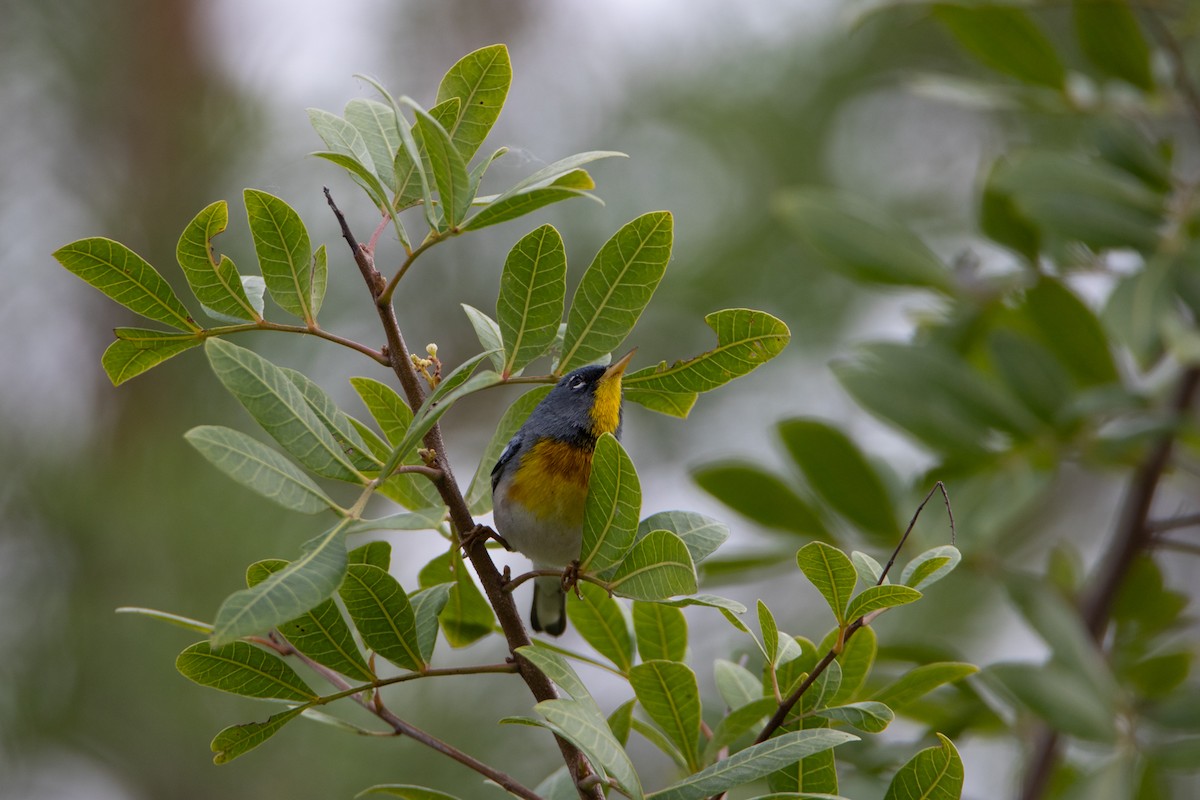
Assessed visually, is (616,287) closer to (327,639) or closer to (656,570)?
(656,570)

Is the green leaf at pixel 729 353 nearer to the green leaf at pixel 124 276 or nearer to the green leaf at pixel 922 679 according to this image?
the green leaf at pixel 922 679

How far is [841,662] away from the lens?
158 centimetres

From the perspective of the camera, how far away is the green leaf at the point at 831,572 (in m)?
1.27

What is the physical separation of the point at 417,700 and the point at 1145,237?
2490 millimetres

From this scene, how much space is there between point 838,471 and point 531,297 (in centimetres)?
136

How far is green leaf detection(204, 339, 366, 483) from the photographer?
4.07ft

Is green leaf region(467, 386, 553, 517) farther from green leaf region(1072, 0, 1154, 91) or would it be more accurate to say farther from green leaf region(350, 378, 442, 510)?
green leaf region(1072, 0, 1154, 91)

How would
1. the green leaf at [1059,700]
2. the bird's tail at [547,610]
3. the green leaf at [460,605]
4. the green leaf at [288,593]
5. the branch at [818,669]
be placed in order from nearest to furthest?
the green leaf at [288,593] < the branch at [818,669] < the green leaf at [460,605] < the green leaf at [1059,700] < the bird's tail at [547,610]

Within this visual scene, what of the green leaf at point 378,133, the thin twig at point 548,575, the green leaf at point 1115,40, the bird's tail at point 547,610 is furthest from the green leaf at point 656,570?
the green leaf at point 1115,40

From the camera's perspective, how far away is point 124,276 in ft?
4.43

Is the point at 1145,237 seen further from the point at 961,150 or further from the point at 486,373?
the point at 961,150

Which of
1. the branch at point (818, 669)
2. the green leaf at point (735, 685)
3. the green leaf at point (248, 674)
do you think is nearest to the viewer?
the branch at point (818, 669)

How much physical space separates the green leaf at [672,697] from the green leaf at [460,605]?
36 cm

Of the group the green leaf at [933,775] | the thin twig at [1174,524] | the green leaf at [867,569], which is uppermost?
the green leaf at [867,569]
